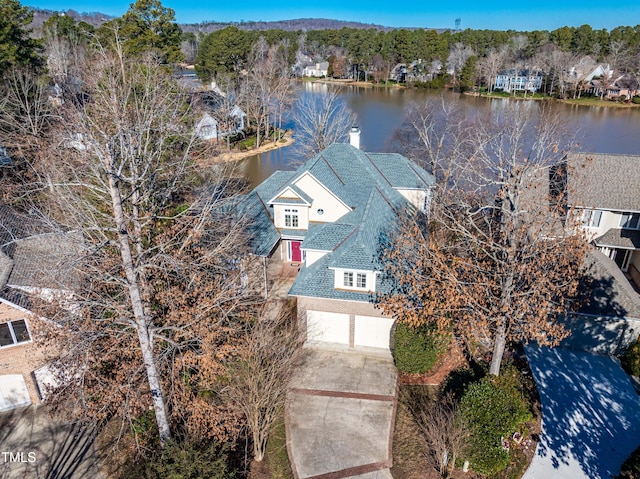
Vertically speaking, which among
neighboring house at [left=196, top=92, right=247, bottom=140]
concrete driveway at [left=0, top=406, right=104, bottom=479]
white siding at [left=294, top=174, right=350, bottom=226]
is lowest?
concrete driveway at [left=0, top=406, right=104, bottom=479]

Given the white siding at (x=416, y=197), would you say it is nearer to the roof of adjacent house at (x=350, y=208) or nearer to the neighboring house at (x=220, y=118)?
the roof of adjacent house at (x=350, y=208)

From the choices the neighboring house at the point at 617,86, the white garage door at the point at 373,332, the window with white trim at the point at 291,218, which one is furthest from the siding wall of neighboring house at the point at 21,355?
the neighboring house at the point at 617,86

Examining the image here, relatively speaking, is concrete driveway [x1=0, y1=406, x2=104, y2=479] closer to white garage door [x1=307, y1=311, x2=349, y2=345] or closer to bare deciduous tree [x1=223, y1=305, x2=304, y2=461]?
bare deciduous tree [x1=223, y1=305, x2=304, y2=461]

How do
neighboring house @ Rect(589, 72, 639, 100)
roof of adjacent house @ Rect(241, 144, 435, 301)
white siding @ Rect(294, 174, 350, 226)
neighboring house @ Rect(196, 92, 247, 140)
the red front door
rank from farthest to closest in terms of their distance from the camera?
1. neighboring house @ Rect(589, 72, 639, 100)
2. neighboring house @ Rect(196, 92, 247, 140)
3. the red front door
4. white siding @ Rect(294, 174, 350, 226)
5. roof of adjacent house @ Rect(241, 144, 435, 301)

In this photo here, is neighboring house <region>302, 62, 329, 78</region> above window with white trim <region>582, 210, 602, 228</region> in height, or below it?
above

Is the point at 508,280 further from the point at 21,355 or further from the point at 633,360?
the point at 21,355

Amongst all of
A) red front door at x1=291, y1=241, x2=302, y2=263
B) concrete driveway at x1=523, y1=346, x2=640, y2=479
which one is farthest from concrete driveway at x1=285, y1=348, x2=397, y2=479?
red front door at x1=291, y1=241, x2=302, y2=263

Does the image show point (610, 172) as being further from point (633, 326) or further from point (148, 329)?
point (148, 329)
